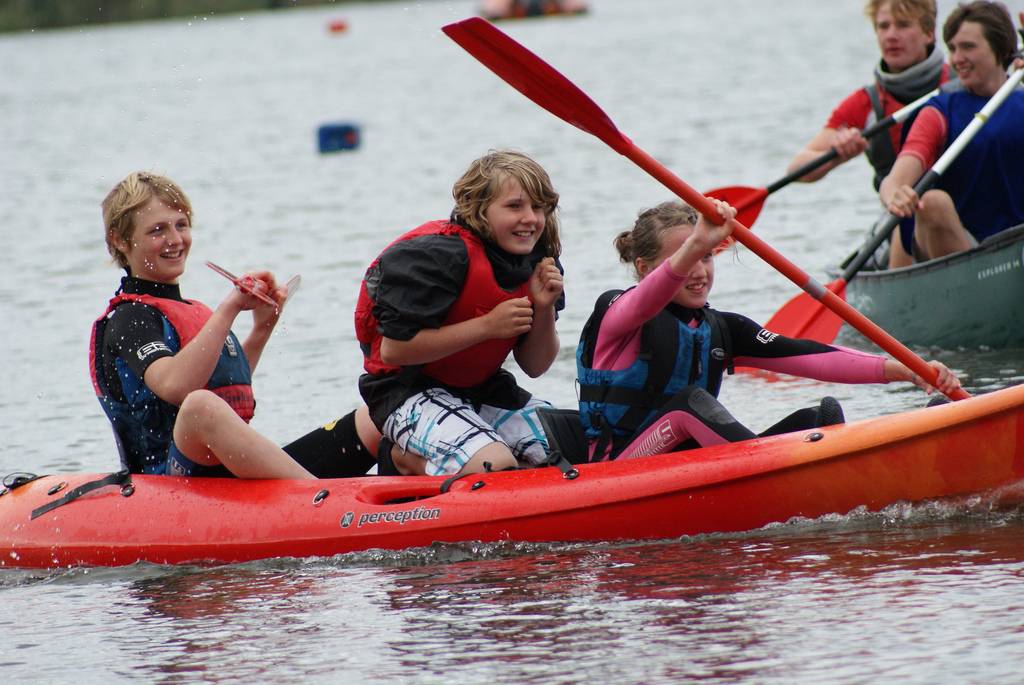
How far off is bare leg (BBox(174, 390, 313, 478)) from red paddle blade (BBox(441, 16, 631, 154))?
47.2 inches

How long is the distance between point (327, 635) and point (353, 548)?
2.09ft

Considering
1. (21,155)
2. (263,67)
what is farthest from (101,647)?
(263,67)

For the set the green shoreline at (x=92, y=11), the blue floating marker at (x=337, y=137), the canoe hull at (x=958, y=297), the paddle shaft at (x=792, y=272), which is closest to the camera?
the paddle shaft at (x=792, y=272)

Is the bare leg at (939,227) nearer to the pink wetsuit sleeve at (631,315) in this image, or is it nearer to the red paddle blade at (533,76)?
the red paddle blade at (533,76)

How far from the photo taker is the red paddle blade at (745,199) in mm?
7219

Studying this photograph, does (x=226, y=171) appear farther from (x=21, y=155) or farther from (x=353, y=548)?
(x=353, y=548)

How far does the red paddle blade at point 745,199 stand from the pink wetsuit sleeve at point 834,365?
9.03ft

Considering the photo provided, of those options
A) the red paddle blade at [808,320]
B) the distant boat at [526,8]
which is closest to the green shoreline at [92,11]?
the distant boat at [526,8]

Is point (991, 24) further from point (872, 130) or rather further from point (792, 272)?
point (792, 272)

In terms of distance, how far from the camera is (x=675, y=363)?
14.3ft

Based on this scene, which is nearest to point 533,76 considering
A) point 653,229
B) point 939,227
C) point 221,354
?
point 653,229

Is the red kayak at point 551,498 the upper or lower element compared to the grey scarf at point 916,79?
lower

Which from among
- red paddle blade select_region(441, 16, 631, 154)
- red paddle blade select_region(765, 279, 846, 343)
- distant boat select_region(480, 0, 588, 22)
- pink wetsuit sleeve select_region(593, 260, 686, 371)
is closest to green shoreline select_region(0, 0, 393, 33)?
distant boat select_region(480, 0, 588, 22)

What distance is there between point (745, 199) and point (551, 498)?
3.37m
